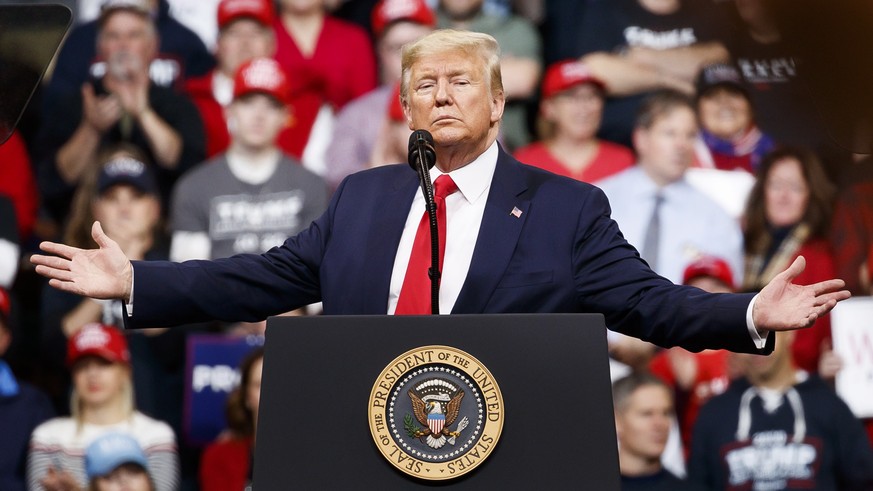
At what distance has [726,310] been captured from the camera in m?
2.14

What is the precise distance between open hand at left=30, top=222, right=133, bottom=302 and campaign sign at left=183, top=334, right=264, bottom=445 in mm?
2885

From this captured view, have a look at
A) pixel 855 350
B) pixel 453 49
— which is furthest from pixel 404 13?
pixel 453 49

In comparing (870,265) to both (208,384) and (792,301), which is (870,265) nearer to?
(208,384)

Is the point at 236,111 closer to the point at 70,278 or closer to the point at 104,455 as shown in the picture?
the point at 104,455

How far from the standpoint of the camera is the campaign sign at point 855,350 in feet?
16.8

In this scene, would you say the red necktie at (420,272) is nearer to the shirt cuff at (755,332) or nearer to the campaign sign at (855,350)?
the shirt cuff at (755,332)

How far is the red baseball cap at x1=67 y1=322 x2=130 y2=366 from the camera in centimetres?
509

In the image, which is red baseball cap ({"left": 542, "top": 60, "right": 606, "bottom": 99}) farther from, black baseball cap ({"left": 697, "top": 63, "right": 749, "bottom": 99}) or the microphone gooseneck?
the microphone gooseneck

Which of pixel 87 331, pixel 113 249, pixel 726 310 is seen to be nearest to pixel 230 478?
pixel 87 331

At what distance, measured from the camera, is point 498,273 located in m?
2.21

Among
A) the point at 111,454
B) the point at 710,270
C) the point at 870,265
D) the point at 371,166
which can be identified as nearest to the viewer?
the point at 111,454

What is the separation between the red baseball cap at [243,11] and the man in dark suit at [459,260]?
10.9ft

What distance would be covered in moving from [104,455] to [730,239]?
268cm

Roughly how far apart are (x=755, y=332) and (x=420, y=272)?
0.58 meters
